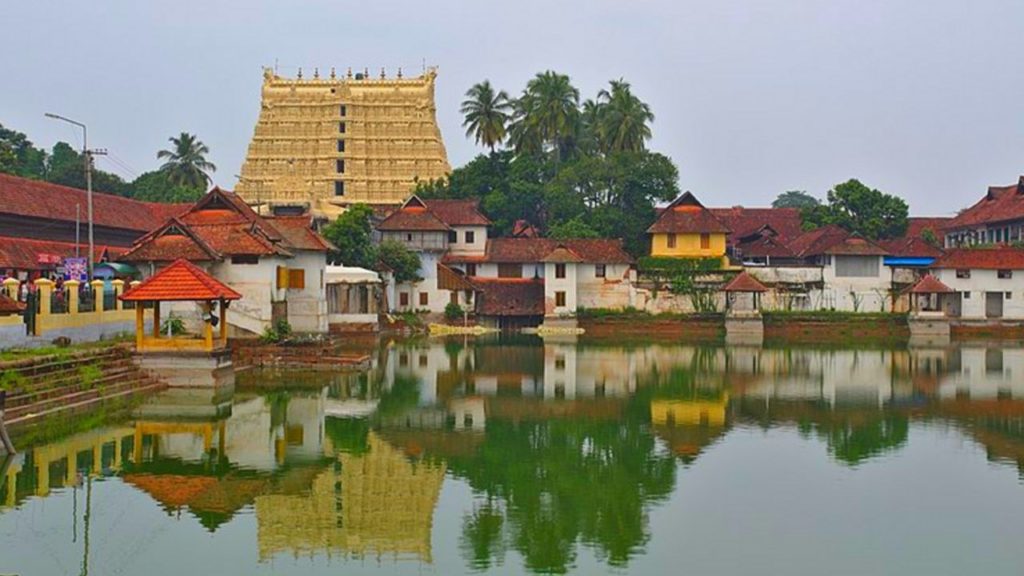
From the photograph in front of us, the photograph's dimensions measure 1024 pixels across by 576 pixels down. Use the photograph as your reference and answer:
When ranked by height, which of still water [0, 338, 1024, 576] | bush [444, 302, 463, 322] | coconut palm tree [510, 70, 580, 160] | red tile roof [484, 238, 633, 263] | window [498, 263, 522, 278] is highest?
coconut palm tree [510, 70, 580, 160]

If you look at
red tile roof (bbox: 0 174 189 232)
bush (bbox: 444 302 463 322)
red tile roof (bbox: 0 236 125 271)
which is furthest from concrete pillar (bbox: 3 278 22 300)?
bush (bbox: 444 302 463 322)

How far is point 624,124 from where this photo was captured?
63.4 m

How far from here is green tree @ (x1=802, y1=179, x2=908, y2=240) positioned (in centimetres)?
5841

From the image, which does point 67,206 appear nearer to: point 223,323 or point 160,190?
point 223,323

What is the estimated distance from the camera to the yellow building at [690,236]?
52.9 meters

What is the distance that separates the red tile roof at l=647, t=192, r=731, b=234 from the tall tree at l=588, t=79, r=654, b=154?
9333 millimetres

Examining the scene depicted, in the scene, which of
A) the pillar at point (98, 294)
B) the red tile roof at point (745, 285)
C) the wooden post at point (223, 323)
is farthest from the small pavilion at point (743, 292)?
the pillar at point (98, 294)

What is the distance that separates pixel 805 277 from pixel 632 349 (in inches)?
570

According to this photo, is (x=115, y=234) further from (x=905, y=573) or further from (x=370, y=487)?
(x=905, y=573)

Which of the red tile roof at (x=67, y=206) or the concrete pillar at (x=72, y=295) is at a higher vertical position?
the red tile roof at (x=67, y=206)

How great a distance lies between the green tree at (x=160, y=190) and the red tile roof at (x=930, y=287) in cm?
3983

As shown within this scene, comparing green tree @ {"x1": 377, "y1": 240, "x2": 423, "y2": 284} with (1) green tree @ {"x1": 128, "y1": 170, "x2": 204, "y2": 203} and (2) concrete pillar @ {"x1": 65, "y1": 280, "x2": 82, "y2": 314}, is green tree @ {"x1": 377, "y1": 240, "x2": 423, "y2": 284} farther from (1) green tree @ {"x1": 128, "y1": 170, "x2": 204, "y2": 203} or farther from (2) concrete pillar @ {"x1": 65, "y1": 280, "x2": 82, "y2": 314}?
(2) concrete pillar @ {"x1": 65, "y1": 280, "x2": 82, "y2": 314}

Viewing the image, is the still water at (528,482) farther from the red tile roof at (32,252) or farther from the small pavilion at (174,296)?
the red tile roof at (32,252)

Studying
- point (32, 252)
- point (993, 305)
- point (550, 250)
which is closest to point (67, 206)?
point (32, 252)
